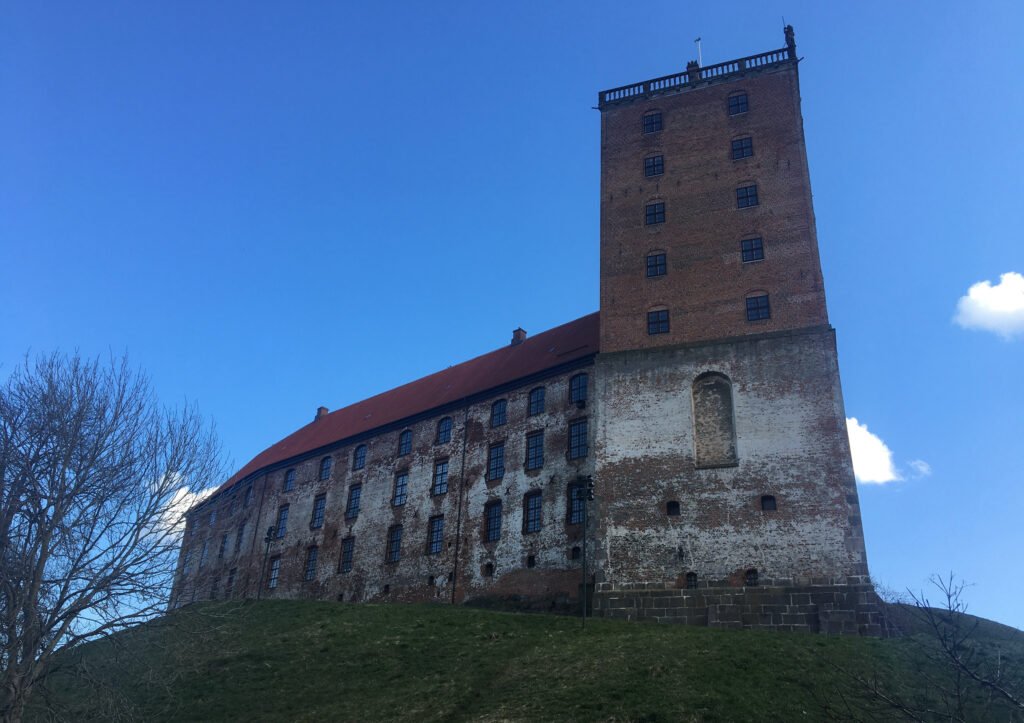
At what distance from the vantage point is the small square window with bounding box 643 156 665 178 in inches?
1389

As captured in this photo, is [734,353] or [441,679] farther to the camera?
[734,353]

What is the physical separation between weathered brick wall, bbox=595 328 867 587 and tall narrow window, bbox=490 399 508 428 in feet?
25.0

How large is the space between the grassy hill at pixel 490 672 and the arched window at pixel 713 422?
583 centimetres

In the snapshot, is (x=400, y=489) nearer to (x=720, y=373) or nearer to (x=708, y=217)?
(x=720, y=373)

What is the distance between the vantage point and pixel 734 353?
99.0 ft

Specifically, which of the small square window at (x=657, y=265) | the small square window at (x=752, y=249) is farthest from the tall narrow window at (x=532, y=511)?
the small square window at (x=752, y=249)

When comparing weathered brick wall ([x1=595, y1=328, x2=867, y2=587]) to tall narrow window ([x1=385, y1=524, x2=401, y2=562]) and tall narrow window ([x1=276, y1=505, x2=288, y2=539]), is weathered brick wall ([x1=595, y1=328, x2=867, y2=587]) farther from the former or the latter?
tall narrow window ([x1=276, y1=505, x2=288, y2=539])

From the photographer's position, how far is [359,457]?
44.3 m

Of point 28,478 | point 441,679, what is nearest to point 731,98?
point 441,679

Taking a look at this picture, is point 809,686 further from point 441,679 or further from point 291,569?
point 291,569

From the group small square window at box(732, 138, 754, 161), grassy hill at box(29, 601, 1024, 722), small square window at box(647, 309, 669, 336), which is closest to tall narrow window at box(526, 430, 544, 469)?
grassy hill at box(29, 601, 1024, 722)

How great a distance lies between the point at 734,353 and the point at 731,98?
1118cm

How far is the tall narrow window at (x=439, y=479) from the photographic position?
128 ft

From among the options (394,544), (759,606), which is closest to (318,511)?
(394,544)
